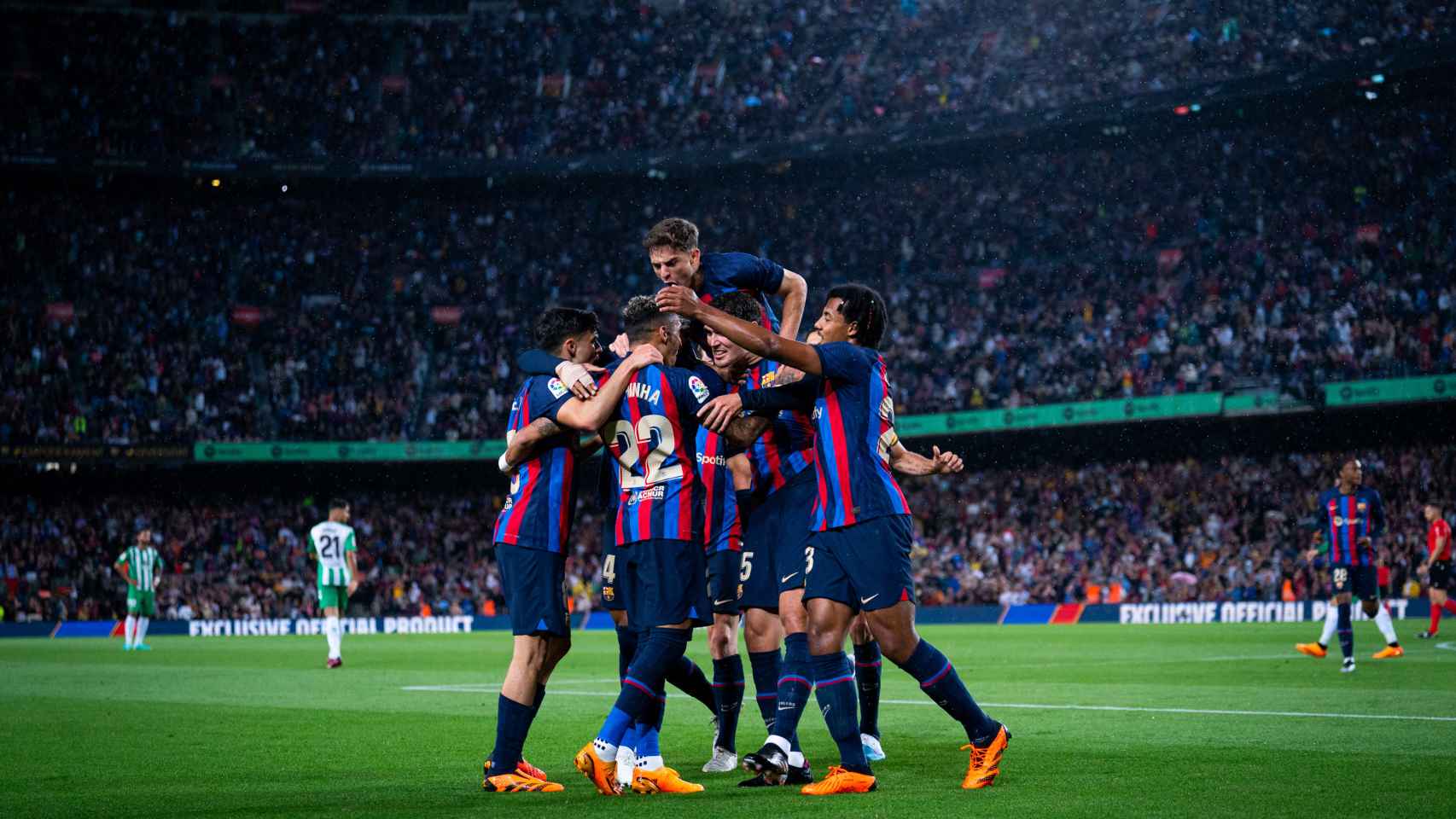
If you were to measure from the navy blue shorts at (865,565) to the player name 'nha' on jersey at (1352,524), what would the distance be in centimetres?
1158

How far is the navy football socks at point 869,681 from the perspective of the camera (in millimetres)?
8703

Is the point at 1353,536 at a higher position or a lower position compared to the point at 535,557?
lower

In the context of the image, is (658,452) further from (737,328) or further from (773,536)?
(737,328)

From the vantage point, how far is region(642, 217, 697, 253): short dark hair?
781 cm

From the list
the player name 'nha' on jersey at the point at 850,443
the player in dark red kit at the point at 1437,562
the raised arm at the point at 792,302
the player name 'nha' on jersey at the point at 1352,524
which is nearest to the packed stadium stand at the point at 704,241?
the player in dark red kit at the point at 1437,562

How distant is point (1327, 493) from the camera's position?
17.4 metres

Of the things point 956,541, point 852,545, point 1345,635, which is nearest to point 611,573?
point 852,545

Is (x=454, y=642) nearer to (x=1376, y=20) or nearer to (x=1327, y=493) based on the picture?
(x=1327, y=493)

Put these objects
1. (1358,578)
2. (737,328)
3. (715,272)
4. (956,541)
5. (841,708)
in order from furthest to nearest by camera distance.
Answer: (956,541), (1358,578), (715,272), (841,708), (737,328)

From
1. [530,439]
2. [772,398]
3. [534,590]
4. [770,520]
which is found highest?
[772,398]

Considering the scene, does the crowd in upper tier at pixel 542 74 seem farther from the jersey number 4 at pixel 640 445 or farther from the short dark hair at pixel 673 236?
the jersey number 4 at pixel 640 445

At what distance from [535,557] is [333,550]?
47.7ft

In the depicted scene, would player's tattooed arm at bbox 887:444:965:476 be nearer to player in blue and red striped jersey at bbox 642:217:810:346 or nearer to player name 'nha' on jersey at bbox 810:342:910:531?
player in blue and red striped jersey at bbox 642:217:810:346

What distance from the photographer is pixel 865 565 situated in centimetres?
688
